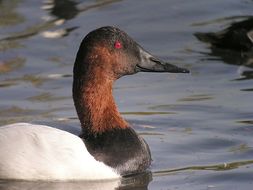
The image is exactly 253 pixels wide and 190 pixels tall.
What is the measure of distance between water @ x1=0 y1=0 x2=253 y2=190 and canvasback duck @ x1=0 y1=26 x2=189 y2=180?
105mm

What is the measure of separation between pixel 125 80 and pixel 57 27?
8.40 ft

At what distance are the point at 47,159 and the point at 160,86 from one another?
291 centimetres

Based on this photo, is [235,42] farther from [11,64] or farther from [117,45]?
[117,45]

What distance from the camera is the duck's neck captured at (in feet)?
23.4

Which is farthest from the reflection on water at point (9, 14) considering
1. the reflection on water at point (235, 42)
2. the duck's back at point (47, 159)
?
the duck's back at point (47, 159)

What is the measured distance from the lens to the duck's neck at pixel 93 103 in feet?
23.4

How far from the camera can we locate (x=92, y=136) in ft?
23.4

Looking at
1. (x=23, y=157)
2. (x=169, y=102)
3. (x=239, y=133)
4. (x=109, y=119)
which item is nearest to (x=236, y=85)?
(x=169, y=102)

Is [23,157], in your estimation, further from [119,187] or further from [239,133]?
[239,133]

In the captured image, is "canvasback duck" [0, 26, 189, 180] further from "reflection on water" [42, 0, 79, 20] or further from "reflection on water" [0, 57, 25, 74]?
"reflection on water" [42, 0, 79, 20]

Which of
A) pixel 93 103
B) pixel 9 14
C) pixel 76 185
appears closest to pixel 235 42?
pixel 9 14

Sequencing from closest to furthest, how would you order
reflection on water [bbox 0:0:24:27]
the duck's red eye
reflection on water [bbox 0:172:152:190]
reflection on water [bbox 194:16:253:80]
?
reflection on water [bbox 0:172:152:190]
the duck's red eye
reflection on water [bbox 194:16:253:80]
reflection on water [bbox 0:0:24:27]

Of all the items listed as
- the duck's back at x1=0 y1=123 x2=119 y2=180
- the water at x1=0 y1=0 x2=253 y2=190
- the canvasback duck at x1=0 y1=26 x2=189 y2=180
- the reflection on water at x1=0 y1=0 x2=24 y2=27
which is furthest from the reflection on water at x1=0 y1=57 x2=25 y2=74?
the duck's back at x1=0 y1=123 x2=119 y2=180

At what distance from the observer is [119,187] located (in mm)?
6863
